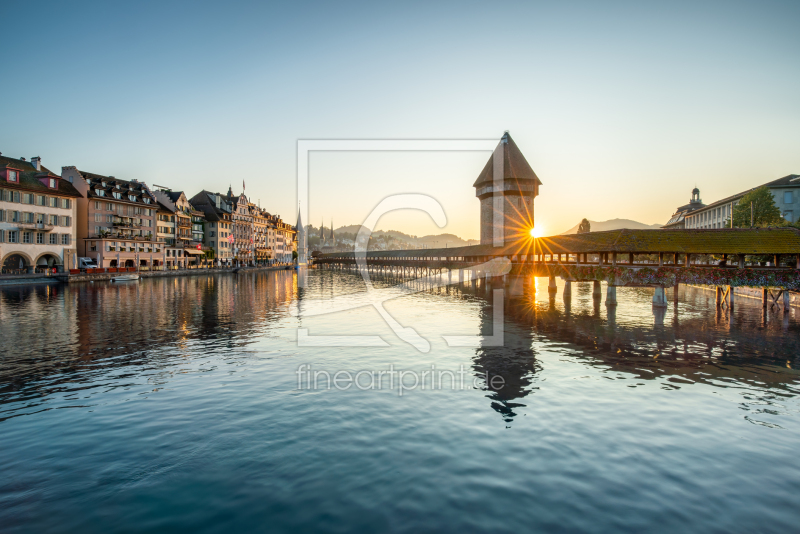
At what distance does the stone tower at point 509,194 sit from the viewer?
5818cm

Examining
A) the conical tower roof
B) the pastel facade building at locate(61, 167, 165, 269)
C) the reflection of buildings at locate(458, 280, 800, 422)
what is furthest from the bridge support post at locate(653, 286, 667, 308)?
the pastel facade building at locate(61, 167, 165, 269)

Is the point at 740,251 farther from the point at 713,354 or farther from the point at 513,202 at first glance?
the point at 513,202

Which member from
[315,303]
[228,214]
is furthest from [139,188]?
[315,303]

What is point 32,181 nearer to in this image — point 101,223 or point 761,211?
point 101,223

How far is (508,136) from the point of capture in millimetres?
62031

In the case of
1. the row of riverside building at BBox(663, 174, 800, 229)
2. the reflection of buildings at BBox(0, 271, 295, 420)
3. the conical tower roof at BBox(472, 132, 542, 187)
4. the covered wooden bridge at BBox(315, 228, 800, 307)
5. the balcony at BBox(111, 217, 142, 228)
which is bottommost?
the reflection of buildings at BBox(0, 271, 295, 420)

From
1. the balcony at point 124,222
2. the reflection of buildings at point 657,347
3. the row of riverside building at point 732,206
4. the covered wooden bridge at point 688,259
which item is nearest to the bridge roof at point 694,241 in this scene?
the covered wooden bridge at point 688,259

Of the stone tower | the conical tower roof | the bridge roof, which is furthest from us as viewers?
the conical tower roof

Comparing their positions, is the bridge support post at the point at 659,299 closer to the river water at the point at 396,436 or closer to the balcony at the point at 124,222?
the river water at the point at 396,436

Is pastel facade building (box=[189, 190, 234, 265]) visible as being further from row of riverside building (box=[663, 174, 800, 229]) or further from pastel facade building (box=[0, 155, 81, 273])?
row of riverside building (box=[663, 174, 800, 229])

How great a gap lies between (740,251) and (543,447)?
26412 millimetres

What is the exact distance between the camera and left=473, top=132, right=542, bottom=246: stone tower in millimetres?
58184

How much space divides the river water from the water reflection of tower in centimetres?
11

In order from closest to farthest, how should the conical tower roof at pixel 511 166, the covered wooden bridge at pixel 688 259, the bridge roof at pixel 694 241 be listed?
the bridge roof at pixel 694 241 → the covered wooden bridge at pixel 688 259 → the conical tower roof at pixel 511 166
